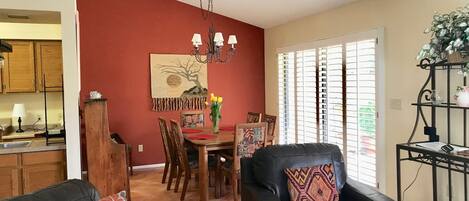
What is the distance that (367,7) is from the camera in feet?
14.8

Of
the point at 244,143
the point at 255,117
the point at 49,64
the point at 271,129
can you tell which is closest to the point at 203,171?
the point at 244,143

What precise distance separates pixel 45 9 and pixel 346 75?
3.53 meters

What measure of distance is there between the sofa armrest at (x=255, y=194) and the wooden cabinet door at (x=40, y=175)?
194cm

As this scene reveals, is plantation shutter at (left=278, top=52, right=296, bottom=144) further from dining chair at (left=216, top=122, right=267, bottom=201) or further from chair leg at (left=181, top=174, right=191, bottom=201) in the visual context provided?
chair leg at (left=181, top=174, right=191, bottom=201)

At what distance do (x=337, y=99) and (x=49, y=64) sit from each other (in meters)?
4.36

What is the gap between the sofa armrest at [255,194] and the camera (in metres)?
2.67

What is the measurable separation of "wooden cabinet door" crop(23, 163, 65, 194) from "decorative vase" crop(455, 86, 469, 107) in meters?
3.73

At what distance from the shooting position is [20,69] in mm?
5574

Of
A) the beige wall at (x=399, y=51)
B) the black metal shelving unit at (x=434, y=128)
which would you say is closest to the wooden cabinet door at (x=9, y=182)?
the black metal shelving unit at (x=434, y=128)

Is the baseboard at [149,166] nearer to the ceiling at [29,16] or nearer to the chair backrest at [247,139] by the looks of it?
the chair backrest at [247,139]

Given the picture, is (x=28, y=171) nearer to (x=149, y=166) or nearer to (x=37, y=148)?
(x=37, y=148)

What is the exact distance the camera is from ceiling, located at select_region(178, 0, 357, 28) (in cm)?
513

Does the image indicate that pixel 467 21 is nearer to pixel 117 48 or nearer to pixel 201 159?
pixel 201 159

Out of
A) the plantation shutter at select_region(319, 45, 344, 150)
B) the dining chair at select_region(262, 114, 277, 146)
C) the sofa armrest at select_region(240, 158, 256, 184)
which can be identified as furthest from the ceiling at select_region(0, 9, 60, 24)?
the plantation shutter at select_region(319, 45, 344, 150)
